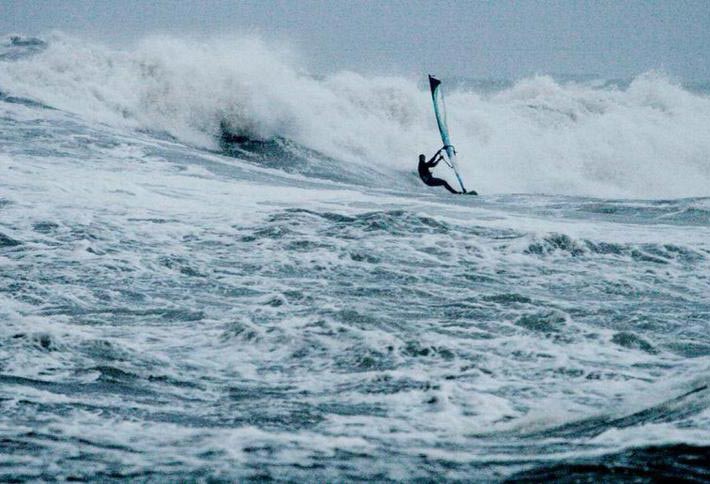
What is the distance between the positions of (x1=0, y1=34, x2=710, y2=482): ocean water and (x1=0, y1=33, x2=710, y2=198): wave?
157 inches

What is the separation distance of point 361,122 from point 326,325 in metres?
21.3

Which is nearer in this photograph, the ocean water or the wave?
the ocean water

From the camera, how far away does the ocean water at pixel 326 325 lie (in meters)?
3.93

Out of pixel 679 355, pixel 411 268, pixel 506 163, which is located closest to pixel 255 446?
pixel 679 355

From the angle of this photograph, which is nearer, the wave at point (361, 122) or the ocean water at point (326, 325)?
the ocean water at point (326, 325)

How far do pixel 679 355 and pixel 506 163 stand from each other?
22100 millimetres

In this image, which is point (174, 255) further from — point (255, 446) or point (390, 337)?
point (255, 446)

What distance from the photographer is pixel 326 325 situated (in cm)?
663

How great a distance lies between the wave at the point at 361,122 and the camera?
23.5 m

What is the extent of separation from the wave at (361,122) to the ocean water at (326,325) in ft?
13.1

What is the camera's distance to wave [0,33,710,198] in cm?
2352

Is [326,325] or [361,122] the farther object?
[361,122]

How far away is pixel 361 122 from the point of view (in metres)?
27.4

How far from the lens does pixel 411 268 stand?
29.7 feet
